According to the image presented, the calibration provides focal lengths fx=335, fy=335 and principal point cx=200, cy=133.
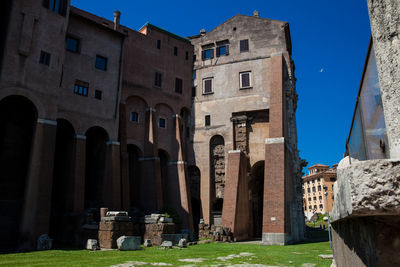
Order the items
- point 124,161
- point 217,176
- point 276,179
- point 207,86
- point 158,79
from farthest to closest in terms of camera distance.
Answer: point 207,86, point 158,79, point 217,176, point 124,161, point 276,179

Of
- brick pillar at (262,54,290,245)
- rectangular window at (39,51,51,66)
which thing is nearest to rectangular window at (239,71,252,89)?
brick pillar at (262,54,290,245)

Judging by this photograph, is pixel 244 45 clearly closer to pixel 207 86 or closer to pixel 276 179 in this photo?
pixel 207 86

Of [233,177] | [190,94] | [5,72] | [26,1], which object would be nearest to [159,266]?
[5,72]

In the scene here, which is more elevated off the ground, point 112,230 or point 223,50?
point 223,50

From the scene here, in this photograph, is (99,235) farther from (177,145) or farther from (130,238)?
(177,145)

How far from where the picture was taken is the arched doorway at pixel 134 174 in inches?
1029

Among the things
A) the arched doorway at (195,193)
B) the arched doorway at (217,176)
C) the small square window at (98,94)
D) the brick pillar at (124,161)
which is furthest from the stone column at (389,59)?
the arched doorway at (195,193)

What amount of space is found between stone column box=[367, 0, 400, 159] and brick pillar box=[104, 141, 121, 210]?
21.6m

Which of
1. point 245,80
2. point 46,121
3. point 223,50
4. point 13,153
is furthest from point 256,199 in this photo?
point 13,153

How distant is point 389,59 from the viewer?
6.48 ft

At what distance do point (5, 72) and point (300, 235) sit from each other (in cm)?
2180

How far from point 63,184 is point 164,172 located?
8.36m

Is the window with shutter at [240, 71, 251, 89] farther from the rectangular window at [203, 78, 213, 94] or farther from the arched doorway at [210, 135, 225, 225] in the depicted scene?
the arched doorway at [210, 135, 225, 225]

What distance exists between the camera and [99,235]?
16.8 m
